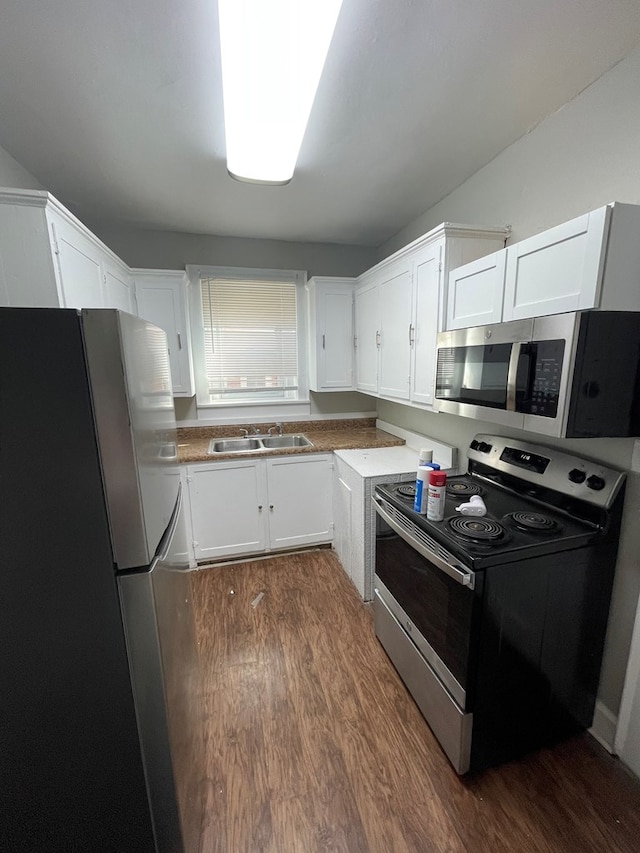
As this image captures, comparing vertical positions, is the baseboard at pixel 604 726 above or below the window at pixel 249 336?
below

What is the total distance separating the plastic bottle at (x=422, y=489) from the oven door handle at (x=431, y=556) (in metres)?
0.08

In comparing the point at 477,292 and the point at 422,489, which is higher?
the point at 477,292

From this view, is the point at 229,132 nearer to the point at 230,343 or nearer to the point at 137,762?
the point at 230,343

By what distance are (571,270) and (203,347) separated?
8.95 feet

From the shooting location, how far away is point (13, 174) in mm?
1832

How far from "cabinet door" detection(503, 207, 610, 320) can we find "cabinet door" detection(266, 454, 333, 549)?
68.2 inches

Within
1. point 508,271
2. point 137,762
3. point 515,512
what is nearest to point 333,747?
point 137,762

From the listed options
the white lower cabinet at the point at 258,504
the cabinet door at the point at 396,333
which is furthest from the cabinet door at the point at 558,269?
the white lower cabinet at the point at 258,504

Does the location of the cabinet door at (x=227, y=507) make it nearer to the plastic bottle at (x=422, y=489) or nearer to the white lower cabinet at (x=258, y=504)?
the white lower cabinet at (x=258, y=504)

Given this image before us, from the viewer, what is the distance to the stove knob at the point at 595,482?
4.34 feet

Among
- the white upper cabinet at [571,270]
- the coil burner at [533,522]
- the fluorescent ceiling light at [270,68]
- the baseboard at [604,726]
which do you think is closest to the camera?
the fluorescent ceiling light at [270,68]

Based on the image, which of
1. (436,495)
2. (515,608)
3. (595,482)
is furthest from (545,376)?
(515,608)

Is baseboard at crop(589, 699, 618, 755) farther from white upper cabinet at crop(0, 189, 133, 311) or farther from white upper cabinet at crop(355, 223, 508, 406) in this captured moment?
white upper cabinet at crop(0, 189, 133, 311)

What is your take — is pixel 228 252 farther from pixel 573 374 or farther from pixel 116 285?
pixel 573 374
